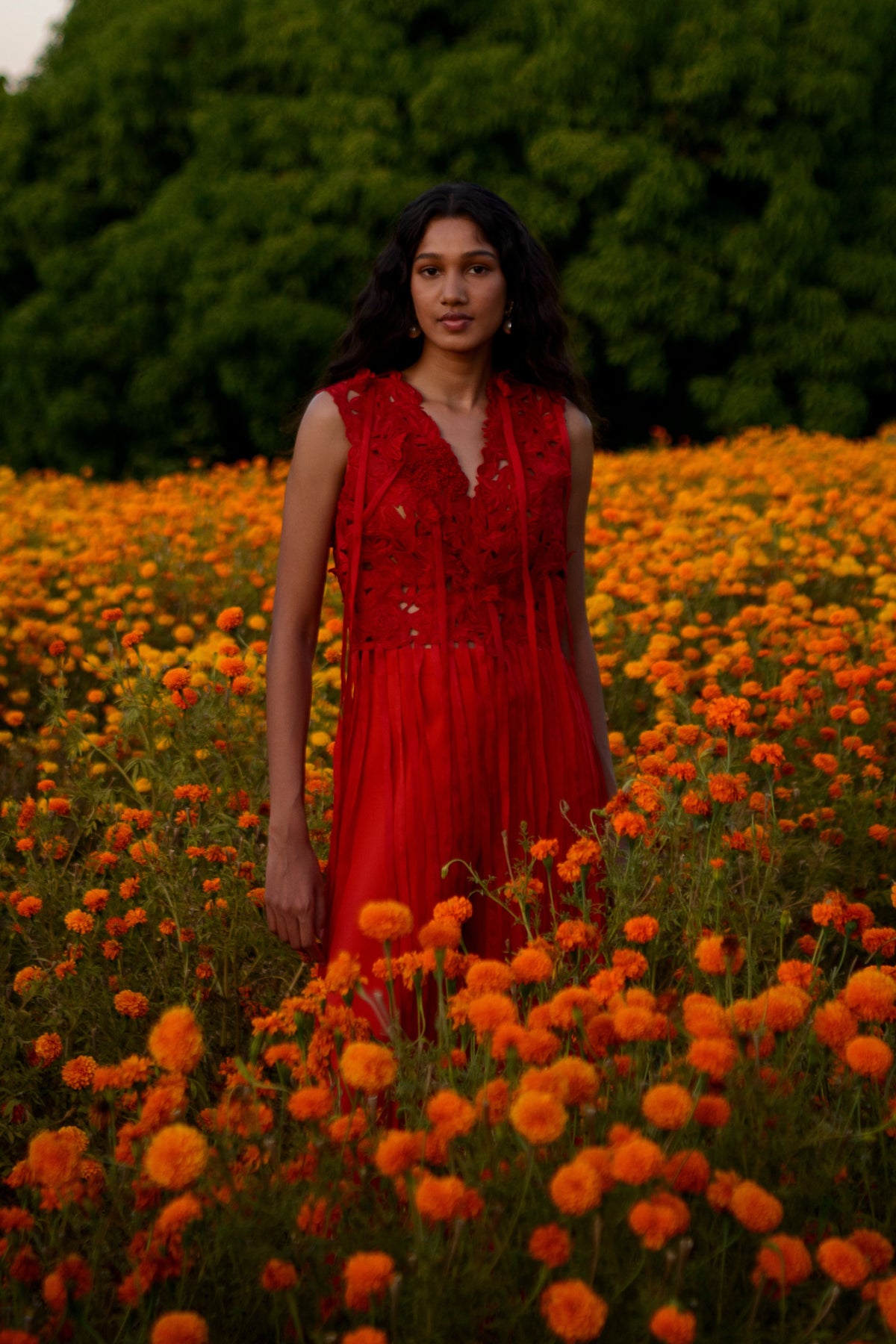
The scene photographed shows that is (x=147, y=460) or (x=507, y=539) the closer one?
(x=507, y=539)

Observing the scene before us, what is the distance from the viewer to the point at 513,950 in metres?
2.12

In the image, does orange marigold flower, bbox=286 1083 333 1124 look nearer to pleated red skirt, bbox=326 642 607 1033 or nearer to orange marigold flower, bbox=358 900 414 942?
orange marigold flower, bbox=358 900 414 942

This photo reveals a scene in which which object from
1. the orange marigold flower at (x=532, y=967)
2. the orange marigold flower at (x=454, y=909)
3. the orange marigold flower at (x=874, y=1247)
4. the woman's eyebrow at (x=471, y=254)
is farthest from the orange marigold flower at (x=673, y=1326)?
the woman's eyebrow at (x=471, y=254)

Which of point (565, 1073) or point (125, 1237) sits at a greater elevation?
point (565, 1073)

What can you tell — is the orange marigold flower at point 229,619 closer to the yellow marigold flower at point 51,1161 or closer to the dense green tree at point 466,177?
the yellow marigold flower at point 51,1161

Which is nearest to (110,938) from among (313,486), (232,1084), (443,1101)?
(313,486)

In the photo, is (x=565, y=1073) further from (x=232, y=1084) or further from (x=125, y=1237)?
(x=125, y=1237)

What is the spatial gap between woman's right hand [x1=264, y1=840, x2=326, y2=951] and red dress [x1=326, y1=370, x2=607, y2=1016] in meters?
0.04

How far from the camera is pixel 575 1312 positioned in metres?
1.09

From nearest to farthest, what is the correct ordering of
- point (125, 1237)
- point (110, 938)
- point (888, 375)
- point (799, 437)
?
1. point (125, 1237)
2. point (110, 938)
3. point (799, 437)
4. point (888, 375)

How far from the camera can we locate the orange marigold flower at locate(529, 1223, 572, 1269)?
3.82 ft

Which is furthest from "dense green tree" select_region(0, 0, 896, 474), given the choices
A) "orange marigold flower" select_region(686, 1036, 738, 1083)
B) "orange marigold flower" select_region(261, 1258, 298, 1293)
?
"orange marigold flower" select_region(261, 1258, 298, 1293)

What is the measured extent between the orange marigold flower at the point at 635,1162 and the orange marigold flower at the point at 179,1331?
1.17ft

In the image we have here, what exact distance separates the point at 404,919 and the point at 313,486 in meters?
0.83
